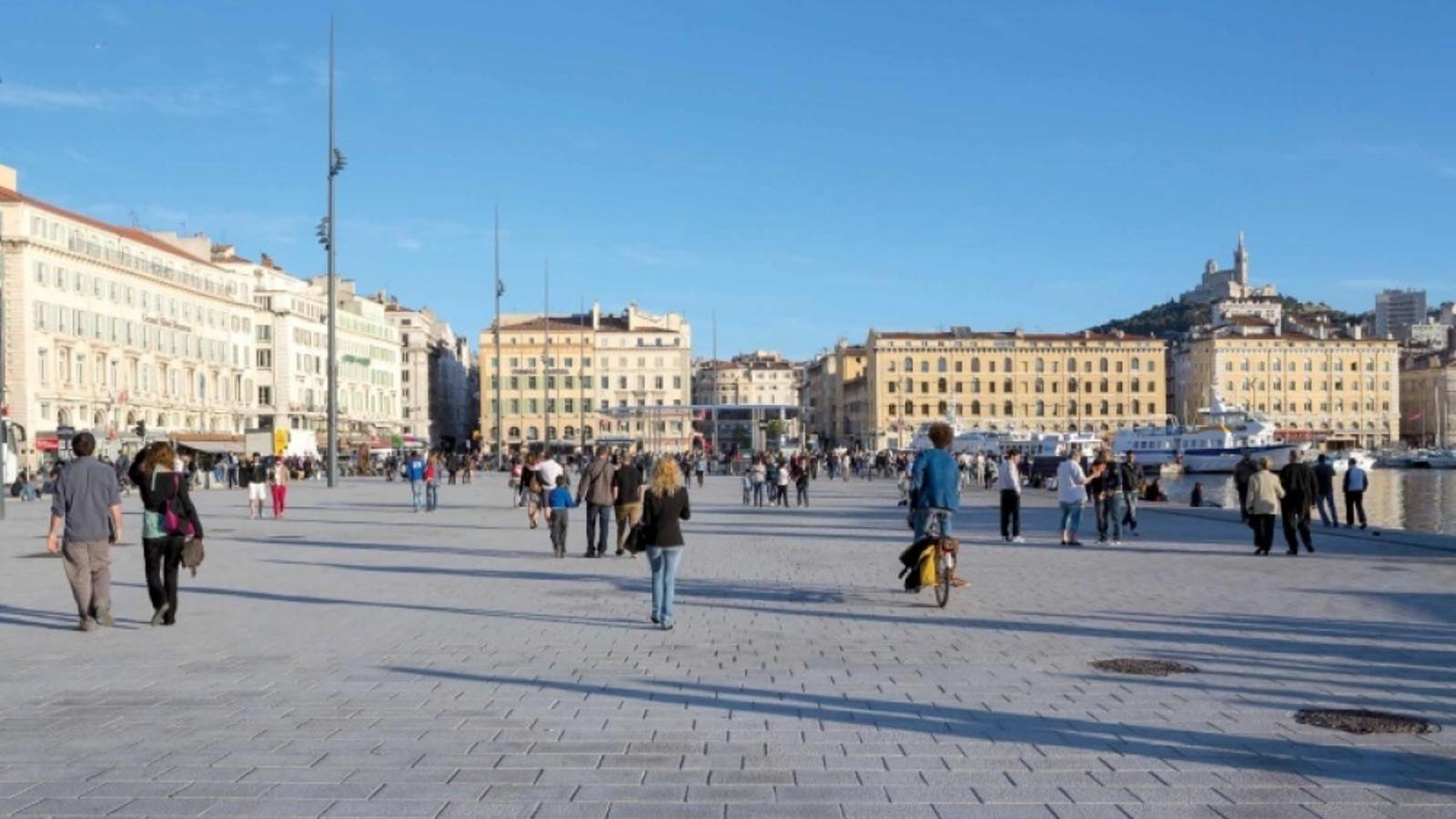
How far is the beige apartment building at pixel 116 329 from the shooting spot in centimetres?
6594

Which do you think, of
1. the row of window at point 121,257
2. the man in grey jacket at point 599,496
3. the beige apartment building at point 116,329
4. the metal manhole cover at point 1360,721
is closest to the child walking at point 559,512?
the man in grey jacket at point 599,496

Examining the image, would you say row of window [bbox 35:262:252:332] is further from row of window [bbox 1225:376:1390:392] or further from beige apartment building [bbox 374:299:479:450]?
row of window [bbox 1225:376:1390:392]

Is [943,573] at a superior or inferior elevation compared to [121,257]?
inferior

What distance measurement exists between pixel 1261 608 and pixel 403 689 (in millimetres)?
8024

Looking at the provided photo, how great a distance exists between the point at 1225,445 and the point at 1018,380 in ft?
164

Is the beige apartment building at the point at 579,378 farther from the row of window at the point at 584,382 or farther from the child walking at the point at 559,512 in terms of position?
the child walking at the point at 559,512

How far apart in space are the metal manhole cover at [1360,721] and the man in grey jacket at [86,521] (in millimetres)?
8762

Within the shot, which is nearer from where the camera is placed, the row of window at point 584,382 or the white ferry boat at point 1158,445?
the white ferry boat at point 1158,445

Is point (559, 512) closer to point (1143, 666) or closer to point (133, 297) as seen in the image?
point (1143, 666)

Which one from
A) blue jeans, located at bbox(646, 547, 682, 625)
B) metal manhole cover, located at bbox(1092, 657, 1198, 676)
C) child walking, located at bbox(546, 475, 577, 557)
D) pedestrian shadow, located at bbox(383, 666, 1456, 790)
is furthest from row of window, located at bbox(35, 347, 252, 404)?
metal manhole cover, located at bbox(1092, 657, 1198, 676)

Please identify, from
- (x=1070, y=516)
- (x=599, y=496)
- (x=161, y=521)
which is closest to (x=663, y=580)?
(x=161, y=521)

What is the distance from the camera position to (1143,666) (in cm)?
963

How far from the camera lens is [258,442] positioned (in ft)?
228

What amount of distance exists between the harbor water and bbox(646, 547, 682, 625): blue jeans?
64.0ft
